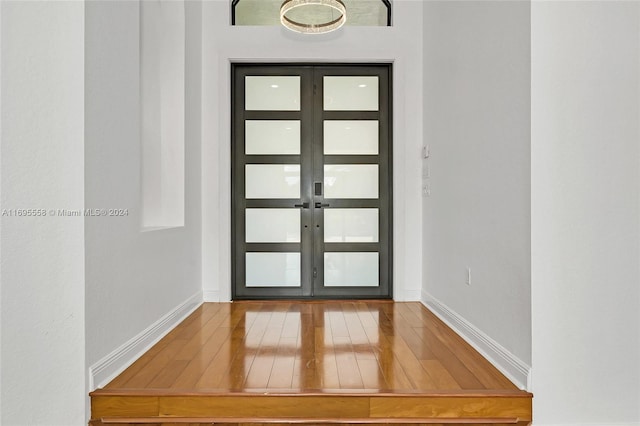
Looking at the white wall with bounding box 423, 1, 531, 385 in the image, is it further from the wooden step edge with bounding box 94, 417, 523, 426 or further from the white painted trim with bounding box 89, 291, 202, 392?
the white painted trim with bounding box 89, 291, 202, 392

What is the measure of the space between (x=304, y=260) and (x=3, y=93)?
9.26 feet

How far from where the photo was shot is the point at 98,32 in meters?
2.09

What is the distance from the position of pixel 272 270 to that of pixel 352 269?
0.82m

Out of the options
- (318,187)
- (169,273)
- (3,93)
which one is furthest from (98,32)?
(318,187)

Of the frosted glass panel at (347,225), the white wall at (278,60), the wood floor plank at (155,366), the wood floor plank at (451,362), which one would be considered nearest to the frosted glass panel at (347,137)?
the white wall at (278,60)

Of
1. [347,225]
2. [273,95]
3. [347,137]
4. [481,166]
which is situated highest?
[273,95]

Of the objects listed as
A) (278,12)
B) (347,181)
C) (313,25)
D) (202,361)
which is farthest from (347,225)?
(278,12)

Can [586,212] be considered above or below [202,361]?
above

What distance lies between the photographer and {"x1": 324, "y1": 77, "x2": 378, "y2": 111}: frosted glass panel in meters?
4.10

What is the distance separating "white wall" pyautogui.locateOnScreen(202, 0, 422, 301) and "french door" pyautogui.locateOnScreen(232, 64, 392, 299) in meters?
0.16

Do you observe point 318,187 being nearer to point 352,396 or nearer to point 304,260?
point 304,260

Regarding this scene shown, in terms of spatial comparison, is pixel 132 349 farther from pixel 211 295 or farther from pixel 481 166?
pixel 481 166

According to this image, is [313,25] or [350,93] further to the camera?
[350,93]

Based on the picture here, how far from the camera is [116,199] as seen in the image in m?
2.28
